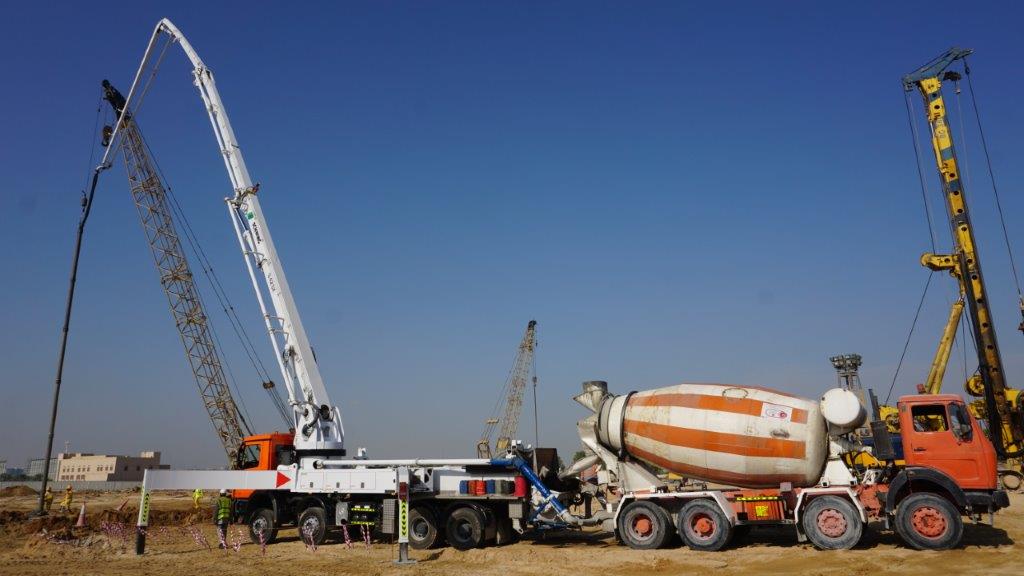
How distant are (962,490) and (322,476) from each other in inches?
673

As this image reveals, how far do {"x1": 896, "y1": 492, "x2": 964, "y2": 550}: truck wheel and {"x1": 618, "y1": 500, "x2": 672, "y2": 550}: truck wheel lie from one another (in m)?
5.35

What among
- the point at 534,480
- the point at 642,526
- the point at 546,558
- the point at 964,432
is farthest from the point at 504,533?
the point at 964,432

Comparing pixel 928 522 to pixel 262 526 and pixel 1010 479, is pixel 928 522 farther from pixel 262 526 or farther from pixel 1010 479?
pixel 262 526

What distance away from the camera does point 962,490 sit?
15.0 meters

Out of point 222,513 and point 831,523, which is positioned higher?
point 222,513

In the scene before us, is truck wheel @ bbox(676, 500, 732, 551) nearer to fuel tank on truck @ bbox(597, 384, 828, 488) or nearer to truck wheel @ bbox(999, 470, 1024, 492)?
fuel tank on truck @ bbox(597, 384, 828, 488)

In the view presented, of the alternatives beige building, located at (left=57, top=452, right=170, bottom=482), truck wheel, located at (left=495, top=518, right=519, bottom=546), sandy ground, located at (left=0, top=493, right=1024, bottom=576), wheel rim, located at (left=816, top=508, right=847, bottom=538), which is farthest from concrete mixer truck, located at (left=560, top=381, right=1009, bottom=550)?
beige building, located at (left=57, top=452, right=170, bottom=482)

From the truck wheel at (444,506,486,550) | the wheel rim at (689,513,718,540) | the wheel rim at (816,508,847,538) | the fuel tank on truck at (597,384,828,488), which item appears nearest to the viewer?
the wheel rim at (816,508,847,538)

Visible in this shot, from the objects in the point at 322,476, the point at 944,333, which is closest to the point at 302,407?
the point at 322,476

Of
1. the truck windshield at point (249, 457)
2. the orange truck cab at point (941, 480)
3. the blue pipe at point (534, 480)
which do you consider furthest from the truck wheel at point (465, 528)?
the orange truck cab at point (941, 480)

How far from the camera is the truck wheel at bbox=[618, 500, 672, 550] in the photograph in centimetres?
1732

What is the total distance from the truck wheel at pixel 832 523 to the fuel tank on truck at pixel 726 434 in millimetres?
635

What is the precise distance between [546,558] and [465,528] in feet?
9.64

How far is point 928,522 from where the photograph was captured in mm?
15188
